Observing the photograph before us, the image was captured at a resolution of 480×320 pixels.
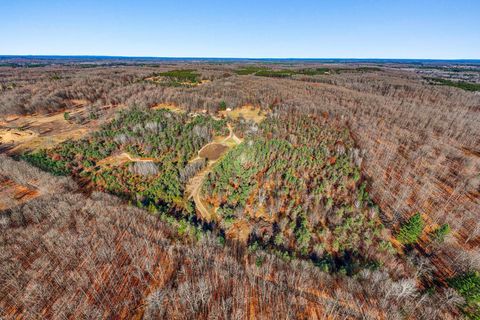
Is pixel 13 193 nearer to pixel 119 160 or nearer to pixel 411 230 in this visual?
pixel 119 160

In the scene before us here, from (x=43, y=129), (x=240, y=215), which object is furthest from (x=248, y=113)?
(x=43, y=129)

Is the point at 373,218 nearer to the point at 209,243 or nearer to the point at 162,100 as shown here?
the point at 209,243

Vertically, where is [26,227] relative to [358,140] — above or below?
below

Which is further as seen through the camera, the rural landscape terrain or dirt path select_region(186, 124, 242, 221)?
dirt path select_region(186, 124, 242, 221)

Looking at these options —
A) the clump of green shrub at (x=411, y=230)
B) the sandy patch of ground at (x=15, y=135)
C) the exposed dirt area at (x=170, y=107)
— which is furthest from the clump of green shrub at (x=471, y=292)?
the sandy patch of ground at (x=15, y=135)

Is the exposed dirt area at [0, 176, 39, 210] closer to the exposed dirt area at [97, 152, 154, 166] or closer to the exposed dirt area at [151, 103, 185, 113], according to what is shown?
the exposed dirt area at [97, 152, 154, 166]

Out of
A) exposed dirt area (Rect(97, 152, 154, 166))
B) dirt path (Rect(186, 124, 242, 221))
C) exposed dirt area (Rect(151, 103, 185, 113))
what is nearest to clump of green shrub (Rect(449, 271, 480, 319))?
dirt path (Rect(186, 124, 242, 221))

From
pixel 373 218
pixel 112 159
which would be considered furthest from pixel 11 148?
pixel 373 218
